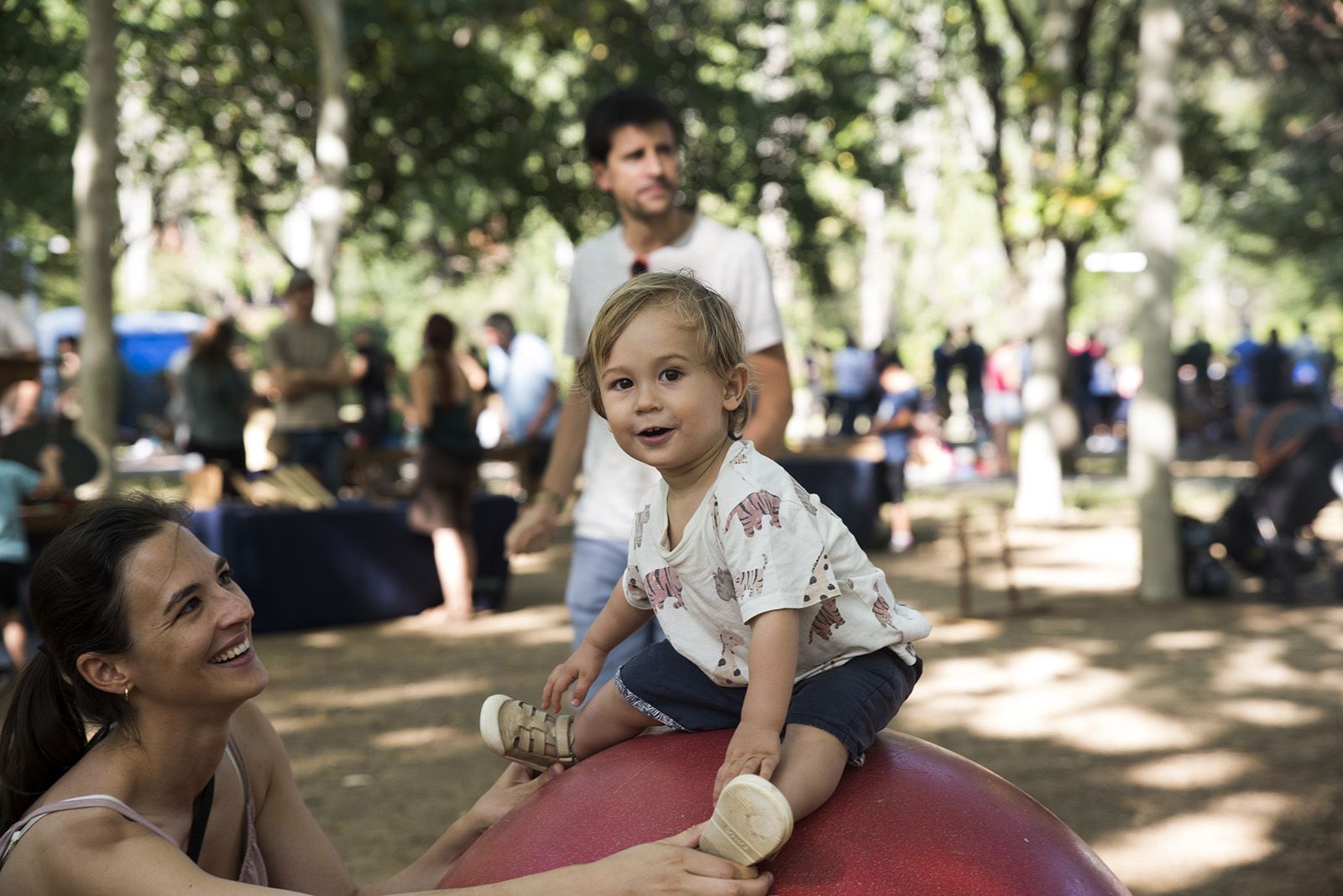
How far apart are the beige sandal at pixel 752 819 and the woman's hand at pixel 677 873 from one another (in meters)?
0.03

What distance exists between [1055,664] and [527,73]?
21.0 m

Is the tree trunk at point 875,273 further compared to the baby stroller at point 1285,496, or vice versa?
the tree trunk at point 875,273

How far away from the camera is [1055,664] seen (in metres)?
8.89

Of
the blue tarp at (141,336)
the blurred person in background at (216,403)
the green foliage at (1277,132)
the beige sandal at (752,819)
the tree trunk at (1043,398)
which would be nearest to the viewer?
the beige sandal at (752,819)

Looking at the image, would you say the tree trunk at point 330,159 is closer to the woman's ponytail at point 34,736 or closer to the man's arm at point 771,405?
the man's arm at point 771,405

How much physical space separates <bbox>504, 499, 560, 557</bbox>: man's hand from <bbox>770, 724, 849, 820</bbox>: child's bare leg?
68.9 inches

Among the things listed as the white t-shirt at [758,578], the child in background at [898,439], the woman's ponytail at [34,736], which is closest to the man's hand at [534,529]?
the white t-shirt at [758,578]

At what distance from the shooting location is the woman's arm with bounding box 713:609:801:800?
2.43 m

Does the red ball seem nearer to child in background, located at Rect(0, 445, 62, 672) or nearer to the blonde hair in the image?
the blonde hair

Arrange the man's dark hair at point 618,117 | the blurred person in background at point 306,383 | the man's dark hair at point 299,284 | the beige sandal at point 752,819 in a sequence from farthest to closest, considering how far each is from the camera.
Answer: the blurred person in background at point 306,383 → the man's dark hair at point 299,284 → the man's dark hair at point 618,117 → the beige sandal at point 752,819

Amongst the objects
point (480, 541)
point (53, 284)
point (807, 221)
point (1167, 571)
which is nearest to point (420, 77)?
point (807, 221)

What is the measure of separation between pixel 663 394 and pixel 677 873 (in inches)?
34.2

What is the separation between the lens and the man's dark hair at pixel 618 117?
4375 mm

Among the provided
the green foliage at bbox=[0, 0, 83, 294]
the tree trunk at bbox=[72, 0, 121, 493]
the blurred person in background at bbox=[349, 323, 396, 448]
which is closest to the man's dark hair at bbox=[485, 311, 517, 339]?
the blurred person in background at bbox=[349, 323, 396, 448]
